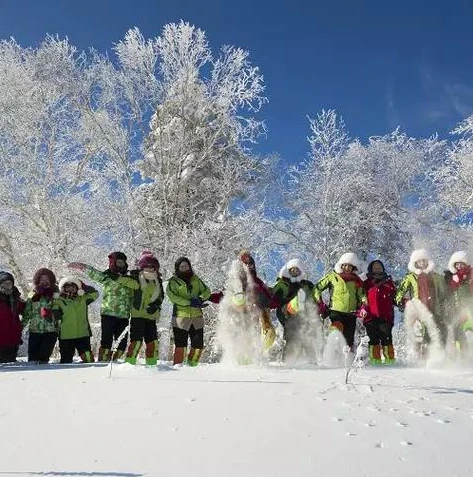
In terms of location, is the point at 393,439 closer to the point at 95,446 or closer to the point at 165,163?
the point at 95,446

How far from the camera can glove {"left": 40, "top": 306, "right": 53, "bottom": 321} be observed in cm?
788

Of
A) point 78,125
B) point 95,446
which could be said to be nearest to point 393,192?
point 78,125

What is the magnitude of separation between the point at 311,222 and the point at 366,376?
43.6ft

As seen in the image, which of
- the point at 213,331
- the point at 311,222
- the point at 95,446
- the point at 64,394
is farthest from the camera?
the point at 311,222

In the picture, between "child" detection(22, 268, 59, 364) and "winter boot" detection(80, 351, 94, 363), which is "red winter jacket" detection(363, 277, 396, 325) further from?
"child" detection(22, 268, 59, 364)

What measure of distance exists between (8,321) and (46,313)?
53 centimetres

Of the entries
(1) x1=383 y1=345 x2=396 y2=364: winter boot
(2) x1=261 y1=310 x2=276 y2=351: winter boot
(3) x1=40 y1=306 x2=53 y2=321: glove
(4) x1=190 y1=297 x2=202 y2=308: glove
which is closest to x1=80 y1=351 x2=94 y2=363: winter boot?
(3) x1=40 y1=306 x2=53 y2=321: glove

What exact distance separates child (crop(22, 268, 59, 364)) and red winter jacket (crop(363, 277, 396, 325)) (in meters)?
4.39

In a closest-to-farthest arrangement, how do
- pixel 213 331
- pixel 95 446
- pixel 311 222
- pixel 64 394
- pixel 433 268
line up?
pixel 95 446, pixel 64 394, pixel 433 268, pixel 213 331, pixel 311 222

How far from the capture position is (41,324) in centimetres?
795

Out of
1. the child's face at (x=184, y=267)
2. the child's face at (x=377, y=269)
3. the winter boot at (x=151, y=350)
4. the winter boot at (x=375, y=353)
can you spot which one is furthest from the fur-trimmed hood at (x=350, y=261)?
the winter boot at (x=151, y=350)

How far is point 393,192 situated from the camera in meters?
19.5

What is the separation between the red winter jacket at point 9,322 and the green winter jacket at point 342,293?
422 cm

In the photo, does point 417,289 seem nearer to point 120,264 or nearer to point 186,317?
point 186,317
